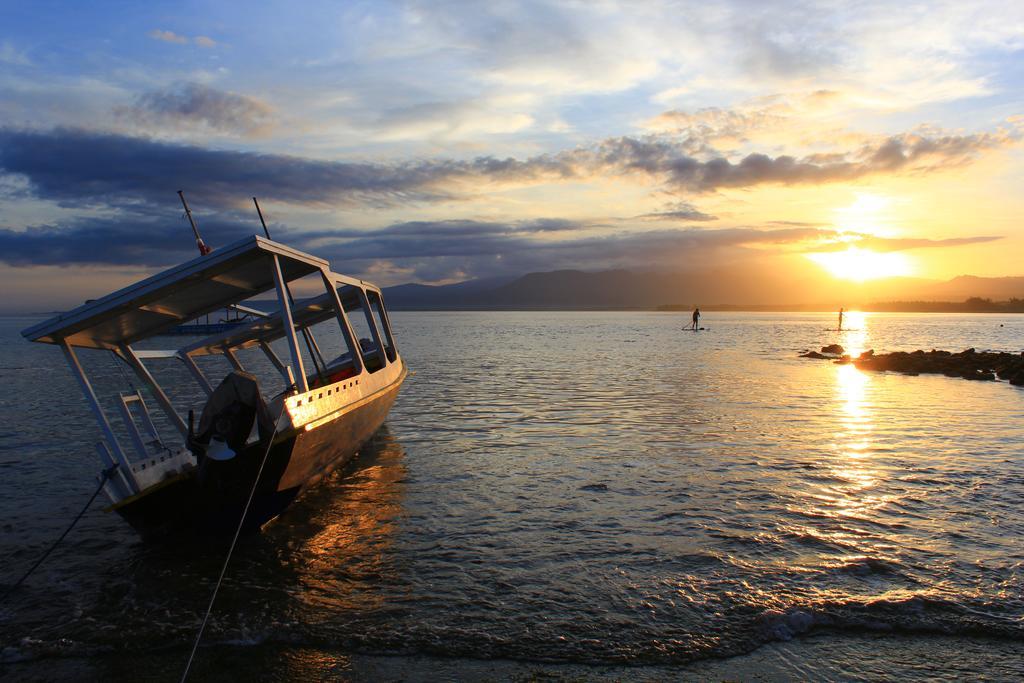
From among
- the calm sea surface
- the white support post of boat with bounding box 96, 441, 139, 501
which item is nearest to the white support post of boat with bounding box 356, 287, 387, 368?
the calm sea surface

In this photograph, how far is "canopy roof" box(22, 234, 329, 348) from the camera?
26.9 feet

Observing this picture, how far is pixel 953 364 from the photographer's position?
102 ft

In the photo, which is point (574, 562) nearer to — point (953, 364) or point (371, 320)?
point (371, 320)

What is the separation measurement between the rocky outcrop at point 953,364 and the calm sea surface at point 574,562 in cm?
1516

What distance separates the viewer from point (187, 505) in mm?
8547

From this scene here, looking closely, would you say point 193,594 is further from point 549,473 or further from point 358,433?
point 549,473

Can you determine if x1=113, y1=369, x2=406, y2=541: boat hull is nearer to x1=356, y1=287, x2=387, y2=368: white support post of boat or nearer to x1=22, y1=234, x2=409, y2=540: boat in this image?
x1=22, y1=234, x2=409, y2=540: boat

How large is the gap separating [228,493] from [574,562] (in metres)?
4.23

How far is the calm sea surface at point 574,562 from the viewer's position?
6.00 meters

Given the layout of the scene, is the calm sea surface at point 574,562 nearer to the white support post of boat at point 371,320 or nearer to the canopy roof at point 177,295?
the white support post of boat at point 371,320

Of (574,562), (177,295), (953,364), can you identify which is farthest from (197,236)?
(953,364)

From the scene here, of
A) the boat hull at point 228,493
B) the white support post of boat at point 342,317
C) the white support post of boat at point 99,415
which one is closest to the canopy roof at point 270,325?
the white support post of boat at point 342,317

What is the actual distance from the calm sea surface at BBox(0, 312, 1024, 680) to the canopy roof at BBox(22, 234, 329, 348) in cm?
278

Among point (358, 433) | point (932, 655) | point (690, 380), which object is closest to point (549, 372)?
point (690, 380)
